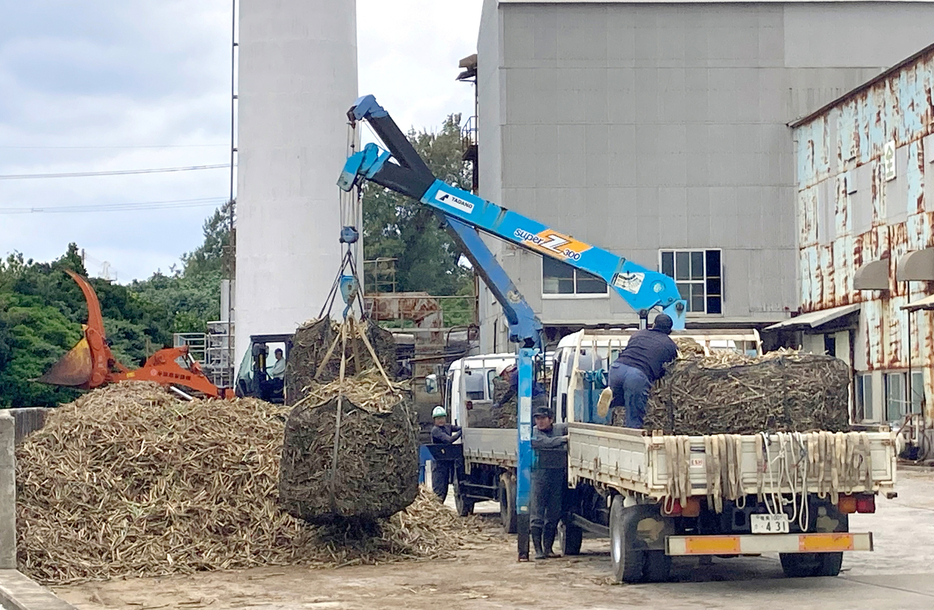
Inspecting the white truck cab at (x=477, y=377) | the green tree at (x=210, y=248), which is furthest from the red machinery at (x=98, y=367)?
the green tree at (x=210, y=248)

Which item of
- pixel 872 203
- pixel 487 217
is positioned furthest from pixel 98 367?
pixel 872 203

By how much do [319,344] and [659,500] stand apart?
676 cm

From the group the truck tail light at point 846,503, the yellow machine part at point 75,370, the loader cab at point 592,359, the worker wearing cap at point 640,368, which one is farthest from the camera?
the yellow machine part at point 75,370

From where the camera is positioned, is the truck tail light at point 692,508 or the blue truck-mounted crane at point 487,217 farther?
the blue truck-mounted crane at point 487,217

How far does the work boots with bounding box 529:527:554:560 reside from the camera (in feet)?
49.9

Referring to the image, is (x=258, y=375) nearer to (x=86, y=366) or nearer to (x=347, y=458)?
(x=86, y=366)

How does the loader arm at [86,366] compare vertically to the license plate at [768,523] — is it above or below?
above

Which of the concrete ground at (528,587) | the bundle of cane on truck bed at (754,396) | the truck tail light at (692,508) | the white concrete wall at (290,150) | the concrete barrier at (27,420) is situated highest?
the white concrete wall at (290,150)

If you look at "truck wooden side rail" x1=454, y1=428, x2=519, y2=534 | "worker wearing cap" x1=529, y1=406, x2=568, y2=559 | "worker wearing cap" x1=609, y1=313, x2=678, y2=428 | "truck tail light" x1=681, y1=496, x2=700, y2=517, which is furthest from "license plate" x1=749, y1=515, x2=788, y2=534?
"truck wooden side rail" x1=454, y1=428, x2=519, y2=534

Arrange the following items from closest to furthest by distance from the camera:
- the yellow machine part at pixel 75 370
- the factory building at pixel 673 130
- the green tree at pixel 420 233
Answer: the yellow machine part at pixel 75 370, the factory building at pixel 673 130, the green tree at pixel 420 233

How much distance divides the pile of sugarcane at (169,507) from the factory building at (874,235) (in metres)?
18.2

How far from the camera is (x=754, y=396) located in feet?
40.3

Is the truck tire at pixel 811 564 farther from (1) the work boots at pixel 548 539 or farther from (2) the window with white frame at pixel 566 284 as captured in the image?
(2) the window with white frame at pixel 566 284

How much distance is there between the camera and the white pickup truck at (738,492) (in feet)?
38.7
